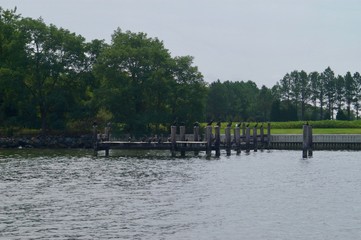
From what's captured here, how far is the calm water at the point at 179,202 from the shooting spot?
29.2 meters

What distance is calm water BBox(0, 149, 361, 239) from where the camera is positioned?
1148 inches

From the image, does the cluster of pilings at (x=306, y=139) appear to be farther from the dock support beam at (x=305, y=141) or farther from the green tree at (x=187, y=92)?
the green tree at (x=187, y=92)

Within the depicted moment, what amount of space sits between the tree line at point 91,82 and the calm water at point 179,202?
44.6 m

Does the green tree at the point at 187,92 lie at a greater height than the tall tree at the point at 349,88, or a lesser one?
lesser

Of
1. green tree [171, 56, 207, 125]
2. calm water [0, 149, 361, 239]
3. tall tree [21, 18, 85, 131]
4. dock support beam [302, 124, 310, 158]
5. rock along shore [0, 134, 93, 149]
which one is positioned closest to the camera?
calm water [0, 149, 361, 239]

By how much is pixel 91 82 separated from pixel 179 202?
84.2 m

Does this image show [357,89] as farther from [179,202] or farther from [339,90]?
[179,202]

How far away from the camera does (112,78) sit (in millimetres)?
107250

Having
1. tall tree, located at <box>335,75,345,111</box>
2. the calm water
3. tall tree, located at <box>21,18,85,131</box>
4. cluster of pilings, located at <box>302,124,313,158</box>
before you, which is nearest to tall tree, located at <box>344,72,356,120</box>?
tall tree, located at <box>335,75,345,111</box>

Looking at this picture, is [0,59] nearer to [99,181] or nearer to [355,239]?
[99,181]

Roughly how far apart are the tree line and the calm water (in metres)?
44.6

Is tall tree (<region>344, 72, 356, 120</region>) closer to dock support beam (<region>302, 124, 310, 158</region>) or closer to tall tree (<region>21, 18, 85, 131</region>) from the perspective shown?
tall tree (<region>21, 18, 85, 131</region>)

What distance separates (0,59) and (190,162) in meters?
61.8

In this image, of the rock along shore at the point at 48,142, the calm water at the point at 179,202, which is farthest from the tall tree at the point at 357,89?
the calm water at the point at 179,202
